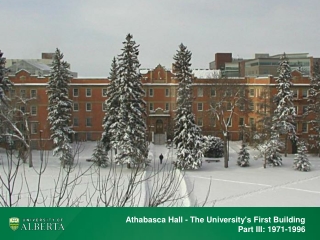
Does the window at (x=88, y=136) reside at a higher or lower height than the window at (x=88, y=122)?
lower

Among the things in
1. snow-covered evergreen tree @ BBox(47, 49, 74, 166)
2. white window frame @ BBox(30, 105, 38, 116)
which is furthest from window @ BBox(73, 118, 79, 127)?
snow-covered evergreen tree @ BBox(47, 49, 74, 166)

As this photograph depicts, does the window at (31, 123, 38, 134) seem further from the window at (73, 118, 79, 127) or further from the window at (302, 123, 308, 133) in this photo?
the window at (302, 123, 308, 133)

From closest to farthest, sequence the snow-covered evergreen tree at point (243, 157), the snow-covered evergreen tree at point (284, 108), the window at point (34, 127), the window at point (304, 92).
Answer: the snow-covered evergreen tree at point (243, 157), the snow-covered evergreen tree at point (284, 108), the window at point (34, 127), the window at point (304, 92)

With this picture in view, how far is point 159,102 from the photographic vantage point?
1108 inches

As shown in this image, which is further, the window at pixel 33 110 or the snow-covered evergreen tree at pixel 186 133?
the window at pixel 33 110

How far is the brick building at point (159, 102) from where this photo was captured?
24.8 m

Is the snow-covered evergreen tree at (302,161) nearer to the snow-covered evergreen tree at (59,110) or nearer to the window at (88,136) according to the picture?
the snow-covered evergreen tree at (59,110)

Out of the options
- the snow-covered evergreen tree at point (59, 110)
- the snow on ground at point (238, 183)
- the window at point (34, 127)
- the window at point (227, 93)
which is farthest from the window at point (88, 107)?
the window at point (227, 93)

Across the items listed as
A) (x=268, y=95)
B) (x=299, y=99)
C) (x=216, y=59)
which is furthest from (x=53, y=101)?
(x=216, y=59)

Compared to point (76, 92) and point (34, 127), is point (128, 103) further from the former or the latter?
point (76, 92)

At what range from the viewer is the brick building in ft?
81.3
